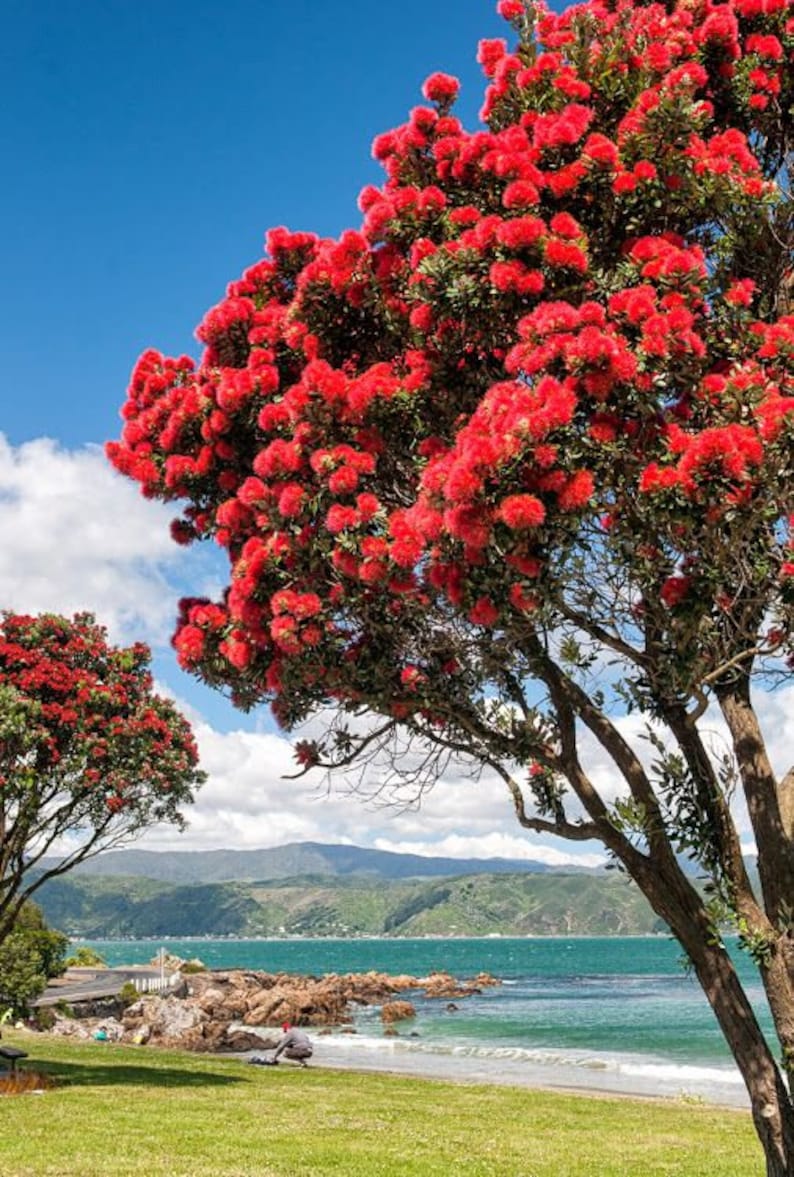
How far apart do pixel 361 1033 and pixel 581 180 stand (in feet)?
191

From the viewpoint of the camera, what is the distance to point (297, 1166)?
14195 millimetres

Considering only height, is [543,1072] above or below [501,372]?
below

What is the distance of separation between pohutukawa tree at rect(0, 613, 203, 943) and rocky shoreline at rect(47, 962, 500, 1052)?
2578 centimetres

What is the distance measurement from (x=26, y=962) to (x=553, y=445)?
33.8 meters

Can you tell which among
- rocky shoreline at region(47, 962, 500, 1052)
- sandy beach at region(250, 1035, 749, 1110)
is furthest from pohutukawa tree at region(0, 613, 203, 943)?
rocky shoreline at region(47, 962, 500, 1052)

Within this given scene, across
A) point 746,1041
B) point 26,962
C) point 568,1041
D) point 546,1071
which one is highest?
point 746,1041

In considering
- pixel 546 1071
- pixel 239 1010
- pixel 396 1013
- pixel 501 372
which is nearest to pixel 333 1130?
pixel 501 372

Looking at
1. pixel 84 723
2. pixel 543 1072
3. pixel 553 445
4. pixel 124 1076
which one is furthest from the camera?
pixel 543 1072

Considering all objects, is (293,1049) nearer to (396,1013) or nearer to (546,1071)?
(546,1071)

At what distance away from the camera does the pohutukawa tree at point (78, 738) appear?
64.5 ft

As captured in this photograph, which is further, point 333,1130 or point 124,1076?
point 124,1076

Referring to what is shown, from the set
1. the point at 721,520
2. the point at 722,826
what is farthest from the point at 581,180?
the point at 722,826

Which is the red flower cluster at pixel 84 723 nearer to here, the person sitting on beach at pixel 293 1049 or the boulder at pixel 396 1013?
the person sitting on beach at pixel 293 1049

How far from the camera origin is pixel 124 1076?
25.0 metres
